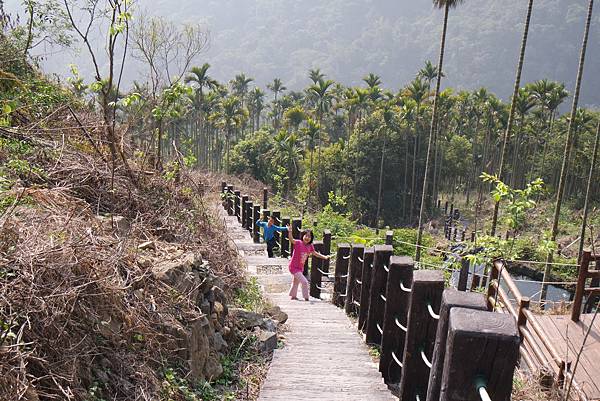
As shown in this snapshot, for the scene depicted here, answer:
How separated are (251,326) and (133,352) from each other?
2170 millimetres

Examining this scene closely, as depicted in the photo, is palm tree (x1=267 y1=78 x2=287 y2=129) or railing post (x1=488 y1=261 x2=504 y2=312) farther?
palm tree (x1=267 y1=78 x2=287 y2=129)

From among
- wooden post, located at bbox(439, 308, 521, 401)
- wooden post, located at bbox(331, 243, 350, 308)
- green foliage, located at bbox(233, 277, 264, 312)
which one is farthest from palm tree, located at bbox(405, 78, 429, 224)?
wooden post, located at bbox(439, 308, 521, 401)

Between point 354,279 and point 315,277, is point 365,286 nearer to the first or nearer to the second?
point 354,279

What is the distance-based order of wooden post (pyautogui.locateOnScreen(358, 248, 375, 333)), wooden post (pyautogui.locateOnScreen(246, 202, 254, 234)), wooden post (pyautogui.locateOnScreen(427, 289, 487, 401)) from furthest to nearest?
1. wooden post (pyautogui.locateOnScreen(246, 202, 254, 234))
2. wooden post (pyautogui.locateOnScreen(358, 248, 375, 333))
3. wooden post (pyautogui.locateOnScreen(427, 289, 487, 401))

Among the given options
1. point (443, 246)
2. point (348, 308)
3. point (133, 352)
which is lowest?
point (443, 246)

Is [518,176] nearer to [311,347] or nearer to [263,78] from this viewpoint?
[311,347]

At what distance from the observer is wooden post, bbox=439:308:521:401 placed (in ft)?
5.40

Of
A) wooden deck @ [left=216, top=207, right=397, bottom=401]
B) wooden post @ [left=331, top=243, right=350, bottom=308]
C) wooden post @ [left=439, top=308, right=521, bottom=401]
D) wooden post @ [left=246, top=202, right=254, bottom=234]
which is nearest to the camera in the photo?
wooden post @ [left=439, top=308, right=521, bottom=401]

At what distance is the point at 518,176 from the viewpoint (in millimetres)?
50000

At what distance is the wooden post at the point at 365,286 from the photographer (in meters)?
5.43

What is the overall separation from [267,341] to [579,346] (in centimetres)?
418

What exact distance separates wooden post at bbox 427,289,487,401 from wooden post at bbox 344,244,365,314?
4.15 meters

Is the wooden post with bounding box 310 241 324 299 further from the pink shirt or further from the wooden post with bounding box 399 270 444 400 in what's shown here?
the wooden post with bounding box 399 270 444 400

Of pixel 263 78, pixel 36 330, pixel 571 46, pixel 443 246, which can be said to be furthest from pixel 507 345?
pixel 571 46
